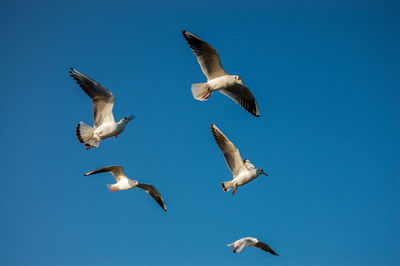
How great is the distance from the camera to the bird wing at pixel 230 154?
11.6 m

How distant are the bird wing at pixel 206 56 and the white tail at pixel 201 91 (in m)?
0.22

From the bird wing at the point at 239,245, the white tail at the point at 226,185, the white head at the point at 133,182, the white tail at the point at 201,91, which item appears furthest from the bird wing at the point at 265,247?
the white tail at the point at 201,91

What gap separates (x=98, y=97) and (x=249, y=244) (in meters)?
4.84

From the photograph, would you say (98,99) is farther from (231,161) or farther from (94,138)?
(231,161)

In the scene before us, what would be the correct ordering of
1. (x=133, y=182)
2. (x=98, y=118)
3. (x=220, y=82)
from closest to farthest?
(x=220, y=82), (x=98, y=118), (x=133, y=182)

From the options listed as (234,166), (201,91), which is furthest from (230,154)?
(201,91)

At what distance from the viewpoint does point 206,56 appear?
11.6 m

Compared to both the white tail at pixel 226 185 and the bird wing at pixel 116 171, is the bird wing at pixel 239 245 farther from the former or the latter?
the bird wing at pixel 116 171

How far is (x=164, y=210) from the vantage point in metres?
13.0

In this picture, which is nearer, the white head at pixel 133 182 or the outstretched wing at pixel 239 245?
the outstretched wing at pixel 239 245

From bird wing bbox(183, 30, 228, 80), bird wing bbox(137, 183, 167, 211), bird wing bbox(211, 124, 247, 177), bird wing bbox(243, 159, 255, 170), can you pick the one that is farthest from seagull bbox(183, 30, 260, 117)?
bird wing bbox(137, 183, 167, 211)

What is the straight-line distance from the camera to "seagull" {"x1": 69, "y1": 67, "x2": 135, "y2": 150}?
11719 mm

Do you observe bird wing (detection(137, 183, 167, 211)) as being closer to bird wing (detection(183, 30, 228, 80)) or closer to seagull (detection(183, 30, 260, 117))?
seagull (detection(183, 30, 260, 117))

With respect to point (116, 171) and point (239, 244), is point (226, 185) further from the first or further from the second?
point (116, 171)
